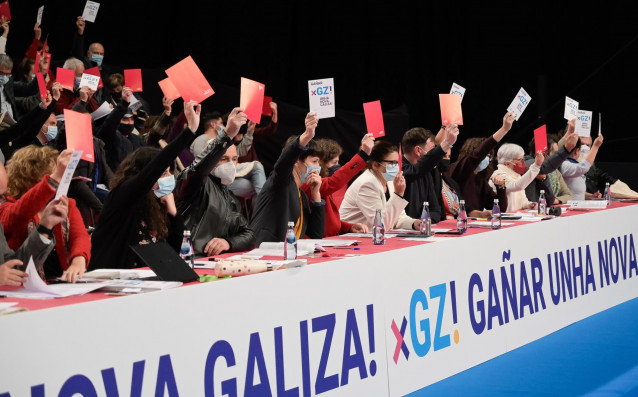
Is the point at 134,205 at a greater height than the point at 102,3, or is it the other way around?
the point at 102,3

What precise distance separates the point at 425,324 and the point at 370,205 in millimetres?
1725

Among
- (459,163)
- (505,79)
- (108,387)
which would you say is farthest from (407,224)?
(505,79)

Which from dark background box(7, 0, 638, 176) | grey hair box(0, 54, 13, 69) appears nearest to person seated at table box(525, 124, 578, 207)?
dark background box(7, 0, 638, 176)

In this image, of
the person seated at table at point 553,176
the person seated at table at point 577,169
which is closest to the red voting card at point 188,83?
the person seated at table at point 553,176

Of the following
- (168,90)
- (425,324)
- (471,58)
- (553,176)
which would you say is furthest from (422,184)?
(471,58)

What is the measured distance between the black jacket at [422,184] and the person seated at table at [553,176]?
1.50m

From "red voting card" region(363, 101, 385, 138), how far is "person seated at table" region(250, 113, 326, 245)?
43 centimetres

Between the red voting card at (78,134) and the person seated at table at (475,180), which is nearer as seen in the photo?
the red voting card at (78,134)

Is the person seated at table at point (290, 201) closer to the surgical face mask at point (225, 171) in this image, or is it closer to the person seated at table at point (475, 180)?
the surgical face mask at point (225, 171)

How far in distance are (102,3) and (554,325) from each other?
6411 millimetres

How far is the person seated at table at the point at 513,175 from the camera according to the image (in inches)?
282

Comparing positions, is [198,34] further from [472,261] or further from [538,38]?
[472,261]

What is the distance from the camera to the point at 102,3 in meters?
9.59

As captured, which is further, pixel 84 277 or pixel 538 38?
pixel 538 38
